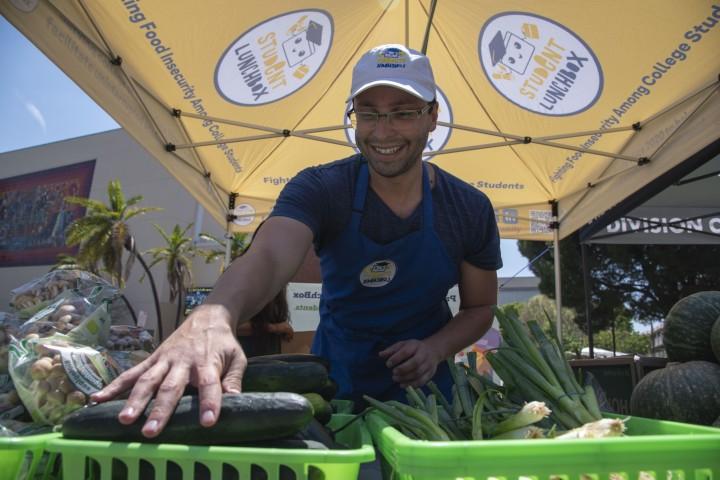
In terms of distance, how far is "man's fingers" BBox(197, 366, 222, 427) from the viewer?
34.7 inches

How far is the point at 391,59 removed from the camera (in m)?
1.93

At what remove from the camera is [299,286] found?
21.0ft

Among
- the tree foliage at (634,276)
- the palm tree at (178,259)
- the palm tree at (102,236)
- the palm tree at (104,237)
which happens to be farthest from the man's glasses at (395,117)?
the palm tree at (178,259)

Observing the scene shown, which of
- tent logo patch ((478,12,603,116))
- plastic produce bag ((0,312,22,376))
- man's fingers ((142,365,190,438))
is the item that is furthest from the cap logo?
tent logo patch ((478,12,603,116))

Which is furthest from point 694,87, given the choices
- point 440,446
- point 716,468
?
point 440,446

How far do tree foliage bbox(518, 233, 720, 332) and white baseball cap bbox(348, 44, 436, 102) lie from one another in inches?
682

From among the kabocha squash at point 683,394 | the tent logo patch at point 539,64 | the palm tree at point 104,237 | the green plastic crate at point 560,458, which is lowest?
the kabocha squash at point 683,394

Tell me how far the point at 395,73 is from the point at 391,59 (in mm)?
71

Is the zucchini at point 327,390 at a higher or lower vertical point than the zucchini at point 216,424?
lower

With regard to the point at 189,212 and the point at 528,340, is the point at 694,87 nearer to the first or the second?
the point at 528,340

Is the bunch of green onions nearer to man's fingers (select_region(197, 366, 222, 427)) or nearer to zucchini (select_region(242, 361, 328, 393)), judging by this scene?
zucchini (select_region(242, 361, 328, 393))

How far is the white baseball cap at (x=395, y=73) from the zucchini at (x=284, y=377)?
1.02m

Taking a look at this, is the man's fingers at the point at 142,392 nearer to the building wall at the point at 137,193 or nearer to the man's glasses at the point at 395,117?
the man's glasses at the point at 395,117

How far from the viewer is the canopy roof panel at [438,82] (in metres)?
4.18
